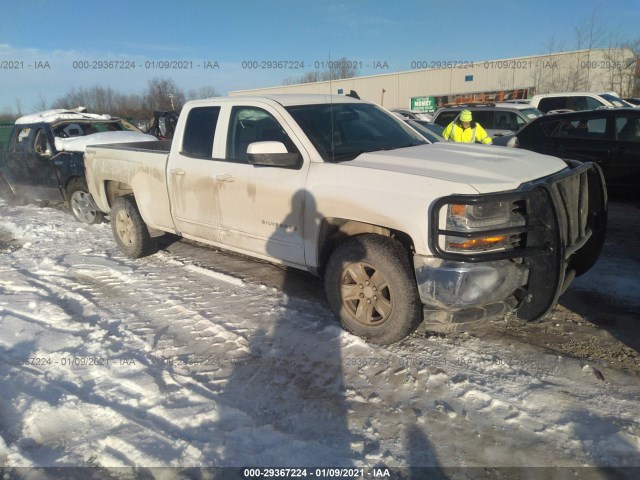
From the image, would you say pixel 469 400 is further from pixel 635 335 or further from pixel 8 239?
pixel 8 239

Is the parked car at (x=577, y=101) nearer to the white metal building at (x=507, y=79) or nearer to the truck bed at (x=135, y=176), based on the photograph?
the white metal building at (x=507, y=79)

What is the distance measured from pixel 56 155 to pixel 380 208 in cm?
742

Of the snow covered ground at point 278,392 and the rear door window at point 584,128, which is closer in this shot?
the snow covered ground at point 278,392

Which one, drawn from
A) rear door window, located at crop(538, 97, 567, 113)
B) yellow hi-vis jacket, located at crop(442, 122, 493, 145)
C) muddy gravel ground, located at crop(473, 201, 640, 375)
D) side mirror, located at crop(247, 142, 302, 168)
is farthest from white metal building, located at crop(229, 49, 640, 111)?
muddy gravel ground, located at crop(473, 201, 640, 375)

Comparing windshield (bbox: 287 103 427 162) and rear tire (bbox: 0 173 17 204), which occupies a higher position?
windshield (bbox: 287 103 427 162)

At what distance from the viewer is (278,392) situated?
3154 mm

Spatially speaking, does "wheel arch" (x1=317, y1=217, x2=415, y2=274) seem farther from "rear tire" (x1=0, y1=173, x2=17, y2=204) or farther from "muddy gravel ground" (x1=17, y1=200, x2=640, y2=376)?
"rear tire" (x1=0, y1=173, x2=17, y2=204)

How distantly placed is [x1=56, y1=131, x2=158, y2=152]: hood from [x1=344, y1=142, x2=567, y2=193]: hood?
6043mm

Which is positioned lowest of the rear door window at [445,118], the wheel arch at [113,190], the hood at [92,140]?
the wheel arch at [113,190]

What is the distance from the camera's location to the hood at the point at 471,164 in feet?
10.3

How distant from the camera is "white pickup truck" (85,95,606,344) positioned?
3053mm

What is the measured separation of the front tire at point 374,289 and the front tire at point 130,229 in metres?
3.10

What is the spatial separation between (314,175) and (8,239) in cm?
621

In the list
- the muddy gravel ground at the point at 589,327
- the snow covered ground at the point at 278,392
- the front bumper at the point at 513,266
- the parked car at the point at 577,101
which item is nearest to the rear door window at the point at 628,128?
the muddy gravel ground at the point at 589,327
